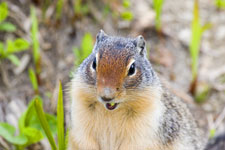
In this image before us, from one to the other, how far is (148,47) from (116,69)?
3004 mm

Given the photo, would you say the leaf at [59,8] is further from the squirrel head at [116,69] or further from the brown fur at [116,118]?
the brown fur at [116,118]

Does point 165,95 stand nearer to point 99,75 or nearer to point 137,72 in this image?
point 137,72

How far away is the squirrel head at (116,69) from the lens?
2879 mm

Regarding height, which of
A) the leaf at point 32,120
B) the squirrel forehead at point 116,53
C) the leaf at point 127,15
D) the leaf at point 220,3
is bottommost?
the leaf at point 32,120

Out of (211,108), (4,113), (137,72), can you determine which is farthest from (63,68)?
(137,72)

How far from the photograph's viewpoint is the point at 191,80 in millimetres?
5773

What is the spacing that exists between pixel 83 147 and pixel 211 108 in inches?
104

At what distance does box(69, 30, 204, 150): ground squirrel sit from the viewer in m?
2.98

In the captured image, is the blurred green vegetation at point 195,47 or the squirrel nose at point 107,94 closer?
the squirrel nose at point 107,94

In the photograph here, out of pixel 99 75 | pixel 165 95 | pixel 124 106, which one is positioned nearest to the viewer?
pixel 99 75

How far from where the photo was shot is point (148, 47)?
231 inches

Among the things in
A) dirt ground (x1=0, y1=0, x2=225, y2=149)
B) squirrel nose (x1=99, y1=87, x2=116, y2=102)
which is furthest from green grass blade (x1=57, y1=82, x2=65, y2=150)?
dirt ground (x1=0, y1=0, x2=225, y2=149)

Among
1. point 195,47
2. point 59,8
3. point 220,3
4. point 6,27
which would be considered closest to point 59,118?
point 6,27

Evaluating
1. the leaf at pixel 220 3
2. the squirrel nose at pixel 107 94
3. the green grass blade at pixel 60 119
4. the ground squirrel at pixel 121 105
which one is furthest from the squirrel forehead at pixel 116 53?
the leaf at pixel 220 3
